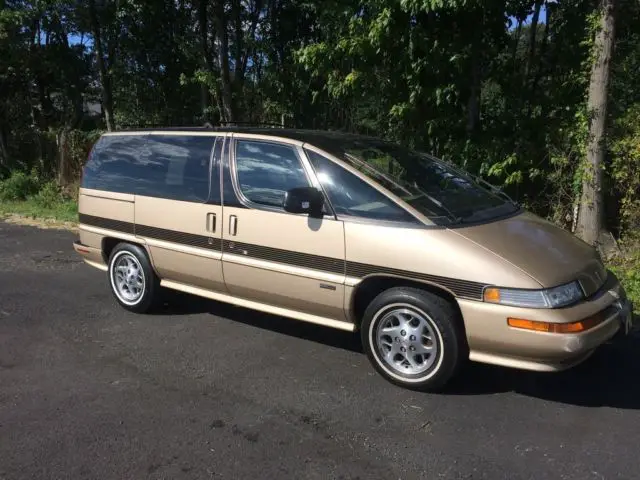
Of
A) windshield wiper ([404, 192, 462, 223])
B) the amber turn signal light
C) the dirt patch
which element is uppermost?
windshield wiper ([404, 192, 462, 223])

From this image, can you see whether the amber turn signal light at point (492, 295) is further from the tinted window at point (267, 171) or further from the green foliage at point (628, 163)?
the green foliage at point (628, 163)

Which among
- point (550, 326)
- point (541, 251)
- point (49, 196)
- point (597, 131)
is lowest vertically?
point (550, 326)

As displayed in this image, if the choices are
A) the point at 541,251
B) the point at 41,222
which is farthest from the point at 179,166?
the point at 41,222

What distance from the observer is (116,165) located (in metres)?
5.76

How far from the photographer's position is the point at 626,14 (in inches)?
295

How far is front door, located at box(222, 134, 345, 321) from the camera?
4.22 m

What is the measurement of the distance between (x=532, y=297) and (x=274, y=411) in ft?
A: 5.74

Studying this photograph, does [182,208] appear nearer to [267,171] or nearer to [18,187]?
[267,171]

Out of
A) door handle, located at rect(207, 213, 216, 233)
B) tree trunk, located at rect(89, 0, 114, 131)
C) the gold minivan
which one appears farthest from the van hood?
tree trunk, located at rect(89, 0, 114, 131)

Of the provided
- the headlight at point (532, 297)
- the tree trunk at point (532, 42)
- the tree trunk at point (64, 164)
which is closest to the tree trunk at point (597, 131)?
the tree trunk at point (532, 42)

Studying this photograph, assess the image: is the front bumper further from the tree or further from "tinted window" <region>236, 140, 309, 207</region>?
the tree

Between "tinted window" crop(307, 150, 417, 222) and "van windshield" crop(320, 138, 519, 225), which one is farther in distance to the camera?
"van windshield" crop(320, 138, 519, 225)

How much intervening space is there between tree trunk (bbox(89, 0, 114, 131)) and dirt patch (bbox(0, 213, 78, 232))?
3547 mm

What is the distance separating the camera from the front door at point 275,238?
4219mm
